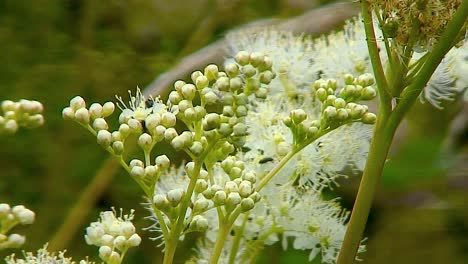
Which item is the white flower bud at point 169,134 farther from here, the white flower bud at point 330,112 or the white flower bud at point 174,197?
the white flower bud at point 330,112

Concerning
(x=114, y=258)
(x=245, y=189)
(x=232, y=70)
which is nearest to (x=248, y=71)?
(x=232, y=70)

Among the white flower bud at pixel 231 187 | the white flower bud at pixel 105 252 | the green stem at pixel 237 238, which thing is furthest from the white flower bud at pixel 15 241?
the green stem at pixel 237 238

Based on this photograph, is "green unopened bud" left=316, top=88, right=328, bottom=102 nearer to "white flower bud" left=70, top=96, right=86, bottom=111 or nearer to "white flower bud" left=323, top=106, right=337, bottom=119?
"white flower bud" left=323, top=106, right=337, bottom=119

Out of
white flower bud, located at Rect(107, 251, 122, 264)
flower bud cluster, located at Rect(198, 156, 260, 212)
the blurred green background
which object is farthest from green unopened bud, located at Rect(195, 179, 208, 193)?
the blurred green background

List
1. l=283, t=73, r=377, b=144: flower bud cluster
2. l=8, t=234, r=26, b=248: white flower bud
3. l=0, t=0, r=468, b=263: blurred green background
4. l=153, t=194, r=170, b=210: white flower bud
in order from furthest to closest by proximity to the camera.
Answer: l=0, t=0, r=468, b=263: blurred green background < l=283, t=73, r=377, b=144: flower bud cluster < l=153, t=194, r=170, b=210: white flower bud < l=8, t=234, r=26, b=248: white flower bud

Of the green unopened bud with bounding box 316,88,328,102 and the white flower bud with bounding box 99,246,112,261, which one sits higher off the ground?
the green unopened bud with bounding box 316,88,328,102

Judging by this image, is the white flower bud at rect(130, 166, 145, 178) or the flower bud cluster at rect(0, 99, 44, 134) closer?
the flower bud cluster at rect(0, 99, 44, 134)
